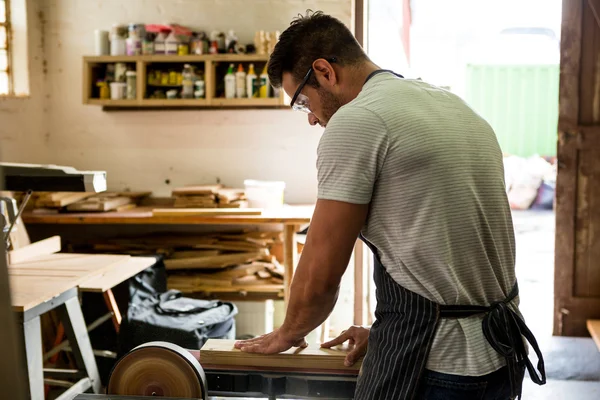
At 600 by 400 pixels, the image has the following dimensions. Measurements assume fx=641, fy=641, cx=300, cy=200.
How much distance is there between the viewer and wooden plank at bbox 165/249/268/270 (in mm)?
4508

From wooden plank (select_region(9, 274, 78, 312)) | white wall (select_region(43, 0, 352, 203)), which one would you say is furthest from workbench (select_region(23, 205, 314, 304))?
wooden plank (select_region(9, 274, 78, 312))

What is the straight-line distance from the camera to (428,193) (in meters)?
1.33

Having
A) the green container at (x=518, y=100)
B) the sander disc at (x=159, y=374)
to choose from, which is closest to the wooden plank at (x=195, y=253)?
the sander disc at (x=159, y=374)

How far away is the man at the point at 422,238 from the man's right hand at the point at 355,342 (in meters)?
0.26

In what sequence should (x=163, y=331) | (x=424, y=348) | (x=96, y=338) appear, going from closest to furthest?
(x=424, y=348), (x=163, y=331), (x=96, y=338)

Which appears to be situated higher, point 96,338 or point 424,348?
point 424,348

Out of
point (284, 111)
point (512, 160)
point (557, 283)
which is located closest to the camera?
point (557, 283)

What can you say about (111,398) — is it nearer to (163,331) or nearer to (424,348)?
(424,348)

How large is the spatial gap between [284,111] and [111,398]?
3.40 m

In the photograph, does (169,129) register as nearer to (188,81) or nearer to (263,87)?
(188,81)

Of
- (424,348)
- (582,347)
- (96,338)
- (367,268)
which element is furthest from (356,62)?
(582,347)

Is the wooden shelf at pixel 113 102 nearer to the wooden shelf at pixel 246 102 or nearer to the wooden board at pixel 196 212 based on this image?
the wooden shelf at pixel 246 102

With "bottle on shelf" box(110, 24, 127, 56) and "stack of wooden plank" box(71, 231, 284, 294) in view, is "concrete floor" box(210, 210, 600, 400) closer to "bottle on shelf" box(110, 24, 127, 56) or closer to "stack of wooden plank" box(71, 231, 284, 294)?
"stack of wooden plank" box(71, 231, 284, 294)

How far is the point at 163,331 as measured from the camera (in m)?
3.49
